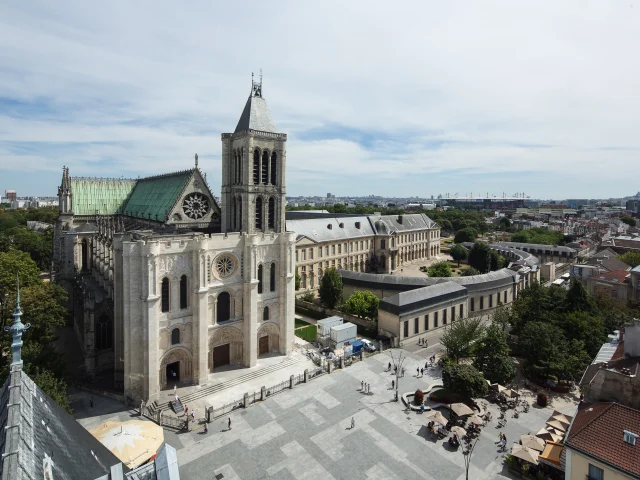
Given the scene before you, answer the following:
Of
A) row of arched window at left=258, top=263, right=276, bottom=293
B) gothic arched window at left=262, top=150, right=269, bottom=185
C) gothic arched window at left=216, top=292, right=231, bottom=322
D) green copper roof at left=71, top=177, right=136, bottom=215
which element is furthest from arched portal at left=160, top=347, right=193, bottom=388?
green copper roof at left=71, top=177, right=136, bottom=215

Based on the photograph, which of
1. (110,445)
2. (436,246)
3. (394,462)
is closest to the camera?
(110,445)

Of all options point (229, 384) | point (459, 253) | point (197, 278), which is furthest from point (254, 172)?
point (459, 253)

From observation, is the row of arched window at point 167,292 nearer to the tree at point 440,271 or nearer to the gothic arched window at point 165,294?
the gothic arched window at point 165,294

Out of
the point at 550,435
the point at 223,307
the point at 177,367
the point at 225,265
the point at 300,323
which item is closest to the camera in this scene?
the point at 550,435

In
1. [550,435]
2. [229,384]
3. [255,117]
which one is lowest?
[229,384]

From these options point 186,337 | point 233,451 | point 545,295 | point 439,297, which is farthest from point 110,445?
point 545,295

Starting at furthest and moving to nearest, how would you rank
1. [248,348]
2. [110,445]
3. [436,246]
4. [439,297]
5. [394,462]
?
1. [436,246]
2. [439,297]
3. [248,348]
4. [394,462]
5. [110,445]

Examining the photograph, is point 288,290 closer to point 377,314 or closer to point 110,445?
point 377,314

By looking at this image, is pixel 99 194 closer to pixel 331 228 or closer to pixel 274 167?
pixel 274 167
